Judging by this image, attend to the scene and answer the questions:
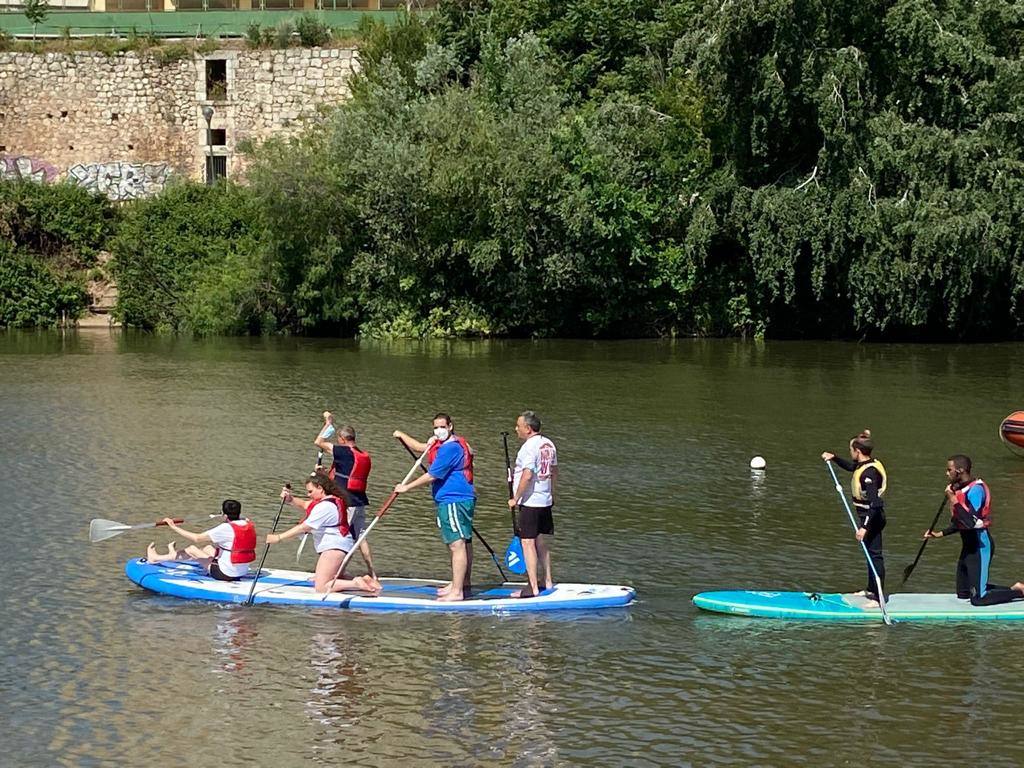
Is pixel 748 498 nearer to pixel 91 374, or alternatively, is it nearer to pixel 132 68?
pixel 91 374

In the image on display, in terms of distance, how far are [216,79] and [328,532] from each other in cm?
4211

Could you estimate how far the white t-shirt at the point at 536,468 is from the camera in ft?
43.9

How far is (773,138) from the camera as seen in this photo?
3916cm

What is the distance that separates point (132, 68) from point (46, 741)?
150 ft

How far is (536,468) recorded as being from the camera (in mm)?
13398

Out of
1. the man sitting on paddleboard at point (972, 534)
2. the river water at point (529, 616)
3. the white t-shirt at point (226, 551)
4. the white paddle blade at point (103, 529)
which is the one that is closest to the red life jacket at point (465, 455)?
the river water at point (529, 616)

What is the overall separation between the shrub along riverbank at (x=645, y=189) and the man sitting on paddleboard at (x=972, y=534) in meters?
24.2

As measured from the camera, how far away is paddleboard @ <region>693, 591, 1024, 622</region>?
1316 cm

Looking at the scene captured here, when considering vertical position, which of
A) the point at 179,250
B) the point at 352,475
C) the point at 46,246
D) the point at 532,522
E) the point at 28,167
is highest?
the point at 28,167

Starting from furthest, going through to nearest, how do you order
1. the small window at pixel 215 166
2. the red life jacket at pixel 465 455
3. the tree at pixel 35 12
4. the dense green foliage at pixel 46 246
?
the small window at pixel 215 166, the tree at pixel 35 12, the dense green foliage at pixel 46 246, the red life jacket at pixel 465 455

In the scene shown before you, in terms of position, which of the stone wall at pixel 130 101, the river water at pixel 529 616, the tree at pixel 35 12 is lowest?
the river water at pixel 529 616

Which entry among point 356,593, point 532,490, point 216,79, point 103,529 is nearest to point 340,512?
point 356,593

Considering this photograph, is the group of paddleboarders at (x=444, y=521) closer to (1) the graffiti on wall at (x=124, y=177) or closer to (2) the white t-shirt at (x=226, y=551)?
(2) the white t-shirt at (x=226, y=551)

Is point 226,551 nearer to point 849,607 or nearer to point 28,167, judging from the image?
point 849,607
